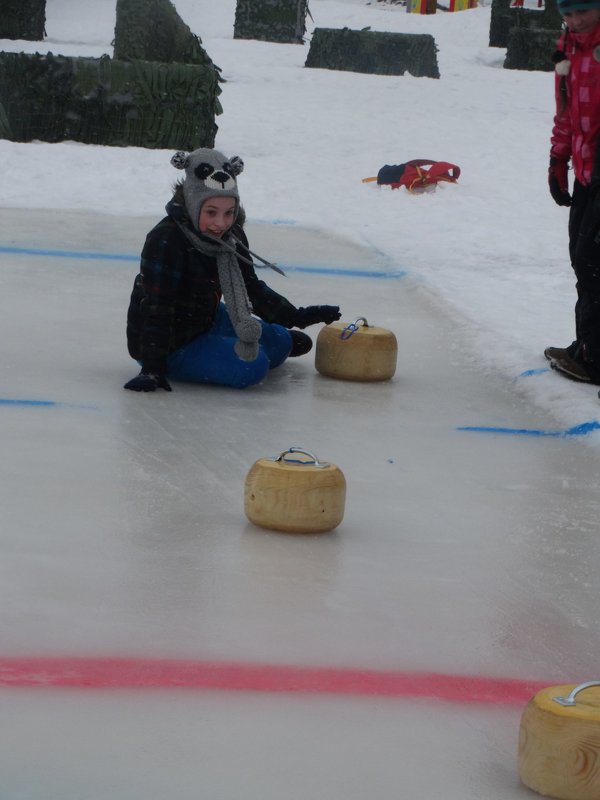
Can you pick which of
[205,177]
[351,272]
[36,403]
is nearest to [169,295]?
[205,177]

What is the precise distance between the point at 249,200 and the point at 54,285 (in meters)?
4.26

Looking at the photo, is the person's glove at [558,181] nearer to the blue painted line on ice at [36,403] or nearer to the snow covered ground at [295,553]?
the snow covered ground at [295,553]

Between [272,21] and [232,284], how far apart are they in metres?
16.3

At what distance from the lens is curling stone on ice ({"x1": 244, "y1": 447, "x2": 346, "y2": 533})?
354 centimetres

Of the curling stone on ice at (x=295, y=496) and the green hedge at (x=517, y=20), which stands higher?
the green hedge at (x=517, y=20)

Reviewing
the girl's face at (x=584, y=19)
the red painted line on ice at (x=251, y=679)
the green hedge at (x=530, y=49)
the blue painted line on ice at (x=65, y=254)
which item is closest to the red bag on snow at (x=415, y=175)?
the blue painted line on ice at (x=65, y=254)

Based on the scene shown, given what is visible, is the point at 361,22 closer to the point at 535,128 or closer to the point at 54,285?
the point at 535,128

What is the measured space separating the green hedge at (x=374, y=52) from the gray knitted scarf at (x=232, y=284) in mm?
14044

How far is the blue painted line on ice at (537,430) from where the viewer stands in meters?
4.85

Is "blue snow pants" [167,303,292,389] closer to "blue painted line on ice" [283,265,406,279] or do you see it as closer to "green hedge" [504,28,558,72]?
"blue painted line on ice" [283,265,406,279]

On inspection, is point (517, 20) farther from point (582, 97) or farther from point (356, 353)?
point (356, 353)

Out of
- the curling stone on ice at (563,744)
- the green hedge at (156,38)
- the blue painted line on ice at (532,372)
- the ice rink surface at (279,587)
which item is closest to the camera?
the curling stone on ice at (563,744)

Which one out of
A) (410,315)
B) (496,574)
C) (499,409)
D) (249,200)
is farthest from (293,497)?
(249,200)

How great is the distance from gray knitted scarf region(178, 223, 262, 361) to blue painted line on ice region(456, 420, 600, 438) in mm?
812
